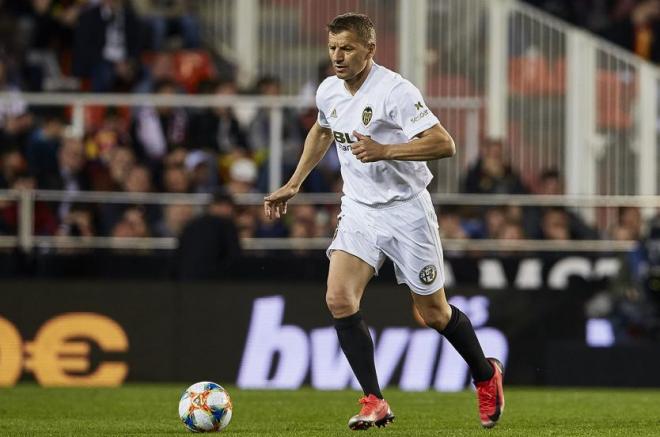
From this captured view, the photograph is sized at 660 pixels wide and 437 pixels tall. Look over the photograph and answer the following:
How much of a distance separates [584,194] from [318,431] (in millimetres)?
7803

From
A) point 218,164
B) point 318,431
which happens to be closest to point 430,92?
point 218,164

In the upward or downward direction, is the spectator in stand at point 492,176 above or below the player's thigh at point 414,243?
above

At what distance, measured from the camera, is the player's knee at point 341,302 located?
8.86 metres

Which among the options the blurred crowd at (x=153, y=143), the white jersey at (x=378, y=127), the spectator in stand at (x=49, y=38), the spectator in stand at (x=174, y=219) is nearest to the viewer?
the white jersey at (x=378, y=127)

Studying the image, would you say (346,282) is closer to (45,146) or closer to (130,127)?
(45,146)

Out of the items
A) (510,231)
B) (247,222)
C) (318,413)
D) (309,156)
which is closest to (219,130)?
(247,222)

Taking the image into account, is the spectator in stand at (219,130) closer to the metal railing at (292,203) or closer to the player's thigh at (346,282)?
the metal railing at (292,203)

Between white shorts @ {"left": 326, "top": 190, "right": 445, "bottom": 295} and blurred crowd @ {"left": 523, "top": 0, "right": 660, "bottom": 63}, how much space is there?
12.5 meters

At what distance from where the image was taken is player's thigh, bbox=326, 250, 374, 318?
29.1 feet

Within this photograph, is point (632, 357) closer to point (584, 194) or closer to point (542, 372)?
point (542, 372)

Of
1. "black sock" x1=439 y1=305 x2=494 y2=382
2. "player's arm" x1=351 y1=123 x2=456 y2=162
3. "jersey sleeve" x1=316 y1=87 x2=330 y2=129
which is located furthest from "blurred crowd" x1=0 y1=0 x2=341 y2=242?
"player's arm" x1=351 y1=123 x2=456 y2=162

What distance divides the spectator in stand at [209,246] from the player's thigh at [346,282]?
596 cm

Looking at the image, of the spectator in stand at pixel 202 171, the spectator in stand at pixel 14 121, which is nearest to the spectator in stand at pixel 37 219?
the spectator in stand at pixel 14 121

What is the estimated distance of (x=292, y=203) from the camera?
15.8 m
